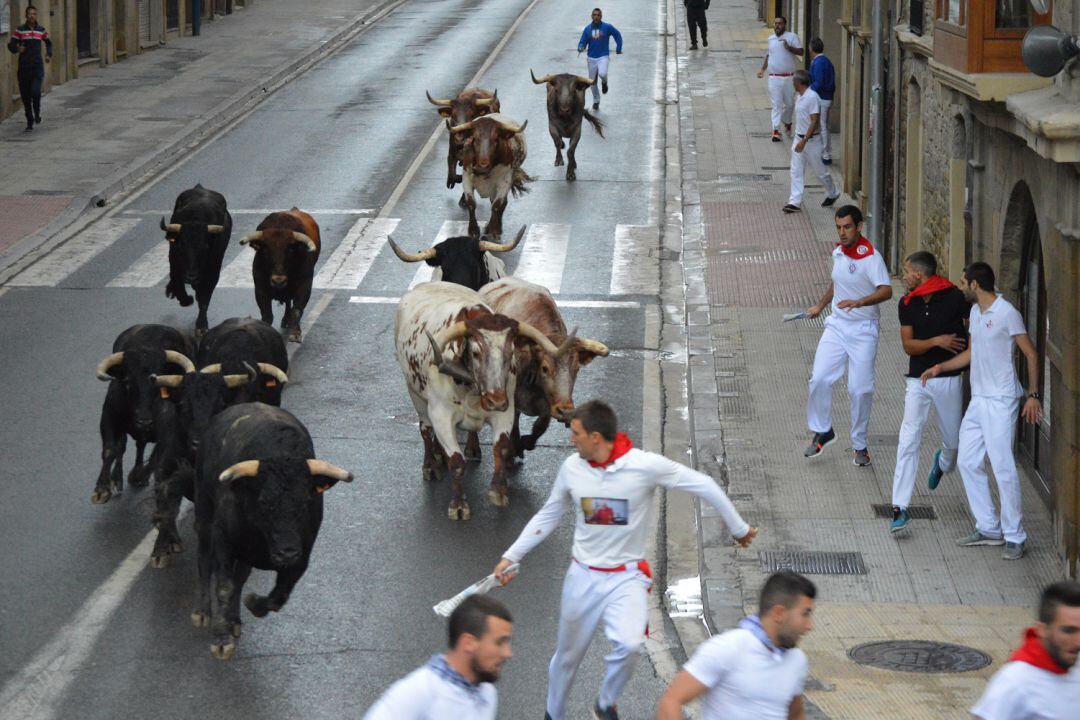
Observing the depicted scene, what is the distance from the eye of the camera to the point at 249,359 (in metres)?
14.0

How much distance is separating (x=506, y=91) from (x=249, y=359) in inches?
950

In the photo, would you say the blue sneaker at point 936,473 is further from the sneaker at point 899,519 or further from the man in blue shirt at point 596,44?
the man in blue shirt at point 596,44

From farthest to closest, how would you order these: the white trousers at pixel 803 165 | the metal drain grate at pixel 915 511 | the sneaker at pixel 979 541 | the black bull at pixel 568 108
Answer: the black bull at pixel 568 108 → the white trousers at pixel 803 165 → the metal drain grate at pixel 915 511 → the sneaker at pixel 979 541

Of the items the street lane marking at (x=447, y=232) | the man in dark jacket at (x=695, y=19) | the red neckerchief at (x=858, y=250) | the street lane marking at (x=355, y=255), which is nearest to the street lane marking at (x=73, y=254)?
the street lane marking at (x=355, y=255)

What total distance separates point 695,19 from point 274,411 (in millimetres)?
33627

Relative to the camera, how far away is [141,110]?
35.8 metres

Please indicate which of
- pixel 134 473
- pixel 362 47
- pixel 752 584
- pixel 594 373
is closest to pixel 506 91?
pixel 362 47

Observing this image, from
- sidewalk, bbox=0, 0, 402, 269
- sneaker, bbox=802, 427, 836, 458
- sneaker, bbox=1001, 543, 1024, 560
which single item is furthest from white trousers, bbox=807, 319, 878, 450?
sidewalk, bbox=0, 0, 402, 269

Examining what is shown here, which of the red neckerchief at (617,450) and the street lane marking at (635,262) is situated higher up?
the red neckerchief at (617,450)

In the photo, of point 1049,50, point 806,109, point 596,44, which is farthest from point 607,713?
point 596,44

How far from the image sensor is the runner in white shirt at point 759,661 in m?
7.00

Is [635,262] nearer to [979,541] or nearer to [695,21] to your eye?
[979,541]

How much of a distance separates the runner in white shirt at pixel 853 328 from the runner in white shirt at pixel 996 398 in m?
1.59

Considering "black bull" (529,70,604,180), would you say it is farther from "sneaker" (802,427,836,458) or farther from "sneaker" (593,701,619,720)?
"sneaker" (593,701,619,720)
